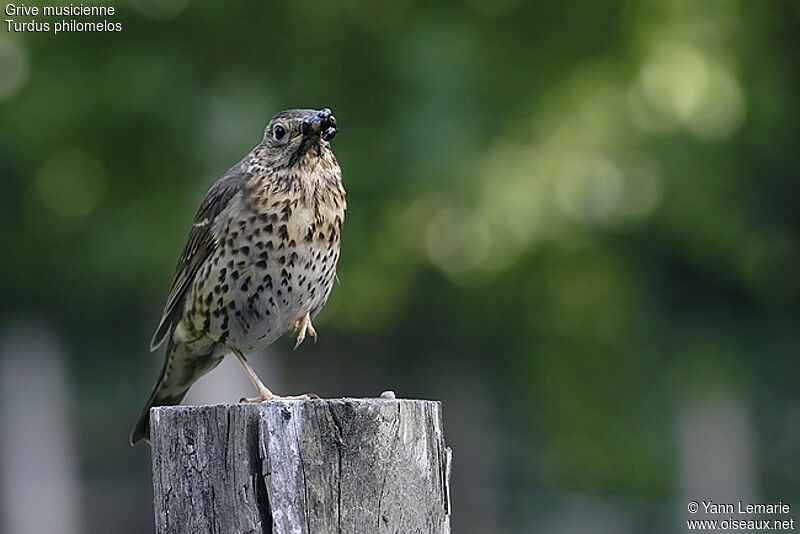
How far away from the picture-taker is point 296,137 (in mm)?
4484

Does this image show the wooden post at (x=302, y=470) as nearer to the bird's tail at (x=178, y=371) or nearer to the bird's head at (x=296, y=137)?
the bird's head at (x=296, y=137)

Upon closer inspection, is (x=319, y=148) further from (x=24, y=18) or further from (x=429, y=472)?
(x=24, y=18)

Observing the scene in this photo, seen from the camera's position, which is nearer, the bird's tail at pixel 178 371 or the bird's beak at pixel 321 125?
the bird's beak at pixel 321 125

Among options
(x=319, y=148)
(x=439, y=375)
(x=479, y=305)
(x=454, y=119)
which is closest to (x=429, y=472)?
(x=319, y=148)

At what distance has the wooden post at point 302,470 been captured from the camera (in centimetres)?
302

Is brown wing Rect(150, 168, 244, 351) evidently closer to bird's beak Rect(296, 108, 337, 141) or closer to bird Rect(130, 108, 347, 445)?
bird Rect(130, 108, 347, 445)

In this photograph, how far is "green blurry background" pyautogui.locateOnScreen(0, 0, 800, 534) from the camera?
23.4ft

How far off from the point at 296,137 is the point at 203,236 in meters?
0.57

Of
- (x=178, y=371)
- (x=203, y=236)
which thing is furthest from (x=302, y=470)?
(x=178, y=371)

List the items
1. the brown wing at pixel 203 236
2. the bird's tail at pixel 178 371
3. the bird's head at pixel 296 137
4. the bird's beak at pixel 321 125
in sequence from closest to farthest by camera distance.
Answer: the bird's beak at pixel 321 125 → the bird's head at pixel 296 137 → the brown wing at pixel 203 236 → the bird's tail at pixel 178 371

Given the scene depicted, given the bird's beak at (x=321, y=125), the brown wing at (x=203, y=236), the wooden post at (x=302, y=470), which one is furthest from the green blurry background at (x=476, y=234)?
the wooden post at (x=302, y=470)

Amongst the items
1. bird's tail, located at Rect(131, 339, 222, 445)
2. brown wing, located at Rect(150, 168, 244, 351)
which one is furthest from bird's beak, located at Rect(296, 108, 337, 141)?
bird's tail, located at Rect(131, 339, 222, 445)

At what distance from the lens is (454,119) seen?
707 centimetres

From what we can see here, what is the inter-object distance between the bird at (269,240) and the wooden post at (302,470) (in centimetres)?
119
